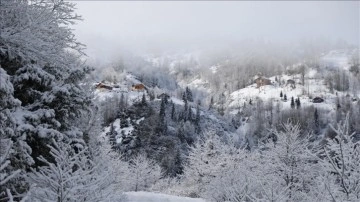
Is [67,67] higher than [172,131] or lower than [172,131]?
higher

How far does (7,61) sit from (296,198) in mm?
15470

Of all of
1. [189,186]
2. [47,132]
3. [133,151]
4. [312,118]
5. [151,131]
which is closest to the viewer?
[47,132]

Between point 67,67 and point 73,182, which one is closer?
point 73,182

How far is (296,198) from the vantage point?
20062 millimetres

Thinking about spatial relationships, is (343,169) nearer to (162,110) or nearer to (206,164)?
(206,164)

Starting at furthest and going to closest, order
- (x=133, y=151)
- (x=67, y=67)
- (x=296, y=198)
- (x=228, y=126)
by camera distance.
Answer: (x=228, y=126) → (x=133, y=151) → (x=296, y=198) → (x=67, y=67)

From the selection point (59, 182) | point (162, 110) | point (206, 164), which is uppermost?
point (59, 182)

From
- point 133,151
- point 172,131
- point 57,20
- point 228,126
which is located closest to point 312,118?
point 228,126

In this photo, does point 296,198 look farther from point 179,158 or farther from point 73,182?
point 179,158

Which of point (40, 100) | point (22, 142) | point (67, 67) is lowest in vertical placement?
point (22, 142)

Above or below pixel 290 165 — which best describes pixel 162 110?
below

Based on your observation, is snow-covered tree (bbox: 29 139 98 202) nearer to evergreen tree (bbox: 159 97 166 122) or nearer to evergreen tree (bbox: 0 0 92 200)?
evergreen tree (bbox: 0 0 92 200)

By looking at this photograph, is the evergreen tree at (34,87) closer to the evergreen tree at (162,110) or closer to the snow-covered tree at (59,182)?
the snow-covered tree at (59,182)

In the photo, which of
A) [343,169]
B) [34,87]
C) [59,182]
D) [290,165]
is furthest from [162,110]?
[59,182]
